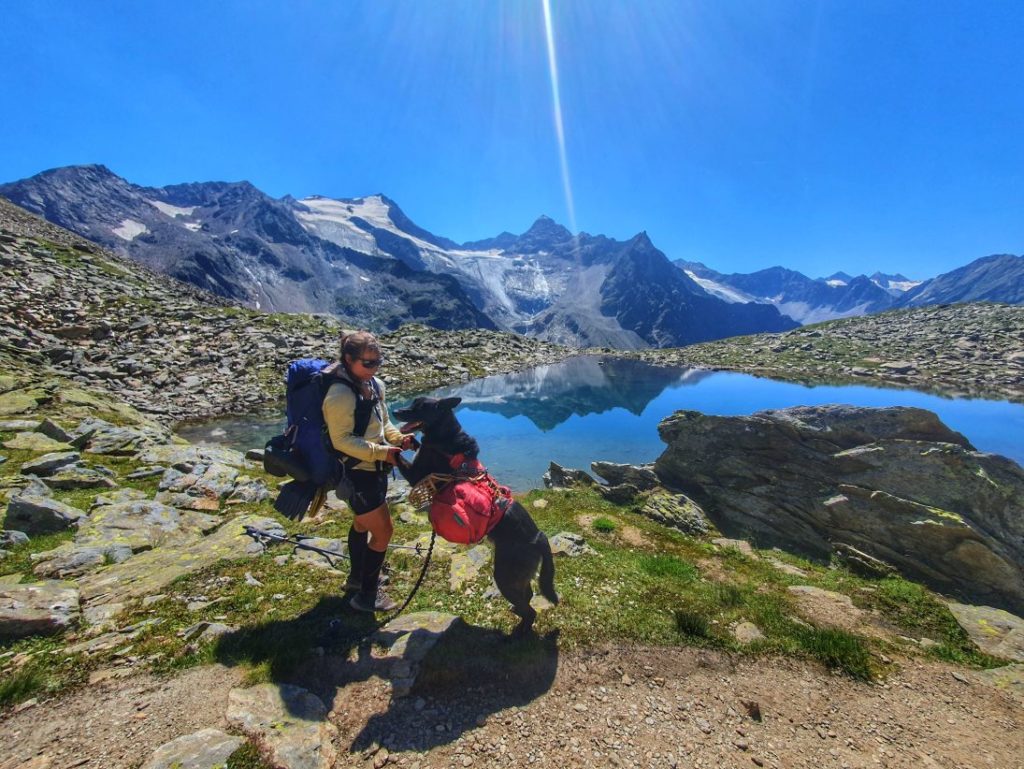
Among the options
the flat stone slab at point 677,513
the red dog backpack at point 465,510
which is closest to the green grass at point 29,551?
the red dog backpack at point 465,510

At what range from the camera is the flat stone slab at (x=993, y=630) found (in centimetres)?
677

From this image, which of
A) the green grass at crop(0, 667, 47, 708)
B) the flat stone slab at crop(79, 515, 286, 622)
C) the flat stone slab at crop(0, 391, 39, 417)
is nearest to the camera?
the green grass at crop(0, 667, 47, 708)

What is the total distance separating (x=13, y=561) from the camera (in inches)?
291

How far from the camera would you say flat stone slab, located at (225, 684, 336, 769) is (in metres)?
4.14

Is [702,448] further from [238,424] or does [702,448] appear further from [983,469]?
[238,424]

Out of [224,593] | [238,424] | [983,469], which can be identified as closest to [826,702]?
[224,593]

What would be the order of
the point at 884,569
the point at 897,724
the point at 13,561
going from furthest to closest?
the point at 884,569 < the point at 13,561 < the point at 897,724

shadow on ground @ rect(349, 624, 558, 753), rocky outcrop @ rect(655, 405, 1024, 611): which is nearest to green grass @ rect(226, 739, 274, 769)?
shadow on ground @ rect(349, 624, 558, 753)

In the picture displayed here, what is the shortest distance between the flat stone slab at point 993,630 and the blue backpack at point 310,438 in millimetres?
10807

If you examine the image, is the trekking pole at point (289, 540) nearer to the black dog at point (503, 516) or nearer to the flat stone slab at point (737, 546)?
the black dog at point (503, 516)

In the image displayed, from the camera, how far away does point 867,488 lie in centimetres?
1351

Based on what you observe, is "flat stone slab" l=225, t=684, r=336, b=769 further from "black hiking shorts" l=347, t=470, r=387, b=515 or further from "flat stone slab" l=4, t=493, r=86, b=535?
"flat stone slab" l=4, t=493, r=86, b=535

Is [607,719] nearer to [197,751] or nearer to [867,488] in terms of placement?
[197,751]

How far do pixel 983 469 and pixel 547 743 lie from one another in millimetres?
15781
